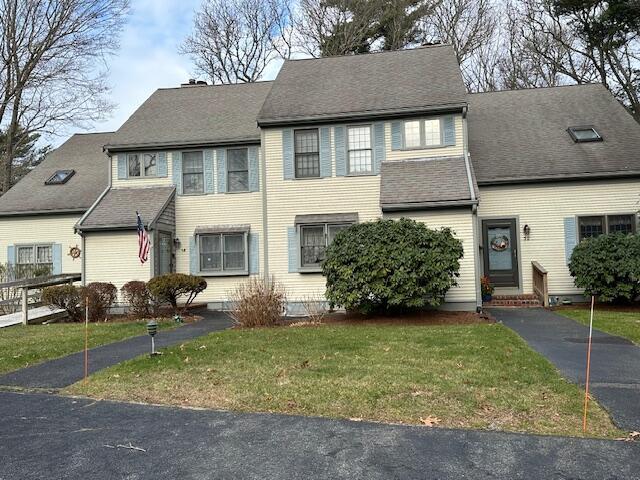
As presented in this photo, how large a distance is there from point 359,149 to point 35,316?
10369 millimetres

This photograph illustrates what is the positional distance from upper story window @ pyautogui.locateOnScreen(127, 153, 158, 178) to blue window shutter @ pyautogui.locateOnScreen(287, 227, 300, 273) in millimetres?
5291

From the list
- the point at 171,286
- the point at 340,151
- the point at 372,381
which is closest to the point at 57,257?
the point at 171,286

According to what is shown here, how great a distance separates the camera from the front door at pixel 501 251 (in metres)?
15.5

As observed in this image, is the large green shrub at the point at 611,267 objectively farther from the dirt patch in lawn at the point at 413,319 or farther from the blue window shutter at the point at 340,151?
the blue window shutter at the point at 340,151

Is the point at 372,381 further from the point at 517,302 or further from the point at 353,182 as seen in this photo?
the point at 517,302

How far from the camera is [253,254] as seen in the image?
15.7 m

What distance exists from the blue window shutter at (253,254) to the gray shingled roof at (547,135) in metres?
7.13

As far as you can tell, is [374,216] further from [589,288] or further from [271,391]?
[271,391]

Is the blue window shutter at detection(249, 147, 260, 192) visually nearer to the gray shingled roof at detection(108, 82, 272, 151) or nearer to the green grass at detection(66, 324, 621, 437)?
the gray shingled roof at detection(108, 82, 272, 151)

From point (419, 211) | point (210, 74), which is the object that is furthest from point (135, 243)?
point (210, 74)

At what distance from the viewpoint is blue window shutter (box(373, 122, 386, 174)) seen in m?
14.5

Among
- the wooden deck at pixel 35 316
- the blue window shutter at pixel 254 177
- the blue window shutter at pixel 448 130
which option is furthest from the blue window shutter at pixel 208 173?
the blue window shutter at pixel 448 130

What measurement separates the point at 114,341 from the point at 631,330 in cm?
983

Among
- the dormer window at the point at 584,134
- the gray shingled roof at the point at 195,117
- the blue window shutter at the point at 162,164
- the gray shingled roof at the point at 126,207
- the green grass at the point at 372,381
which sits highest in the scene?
the gray shingled roof at the point at 195,117
